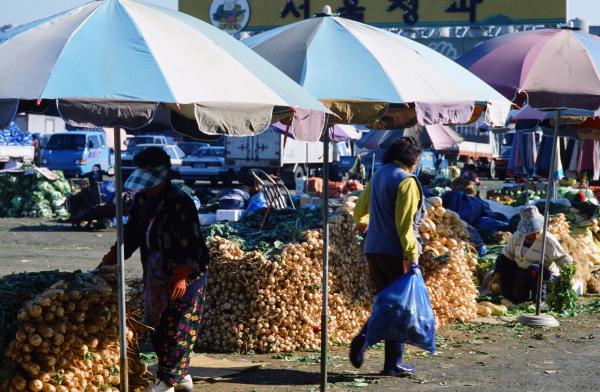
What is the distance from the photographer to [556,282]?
11469 millimetres

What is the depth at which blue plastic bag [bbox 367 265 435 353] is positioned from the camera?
7730mm

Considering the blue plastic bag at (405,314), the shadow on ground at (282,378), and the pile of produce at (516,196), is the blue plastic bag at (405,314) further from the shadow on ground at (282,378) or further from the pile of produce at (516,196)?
the pile of produce at (516,196)

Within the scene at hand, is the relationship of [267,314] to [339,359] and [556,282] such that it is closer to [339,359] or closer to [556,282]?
[339,359]

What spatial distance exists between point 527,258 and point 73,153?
1124 inches

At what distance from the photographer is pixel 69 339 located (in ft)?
Answer: 20.4

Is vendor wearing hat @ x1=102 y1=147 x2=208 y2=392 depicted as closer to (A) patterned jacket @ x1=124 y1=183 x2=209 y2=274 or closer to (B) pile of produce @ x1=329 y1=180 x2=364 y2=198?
(A) patterned jacket @ x1=124 y1=183 x2=209 y2=274

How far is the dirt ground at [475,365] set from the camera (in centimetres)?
785

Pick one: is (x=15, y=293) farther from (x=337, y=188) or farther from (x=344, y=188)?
(x=337, y=188)

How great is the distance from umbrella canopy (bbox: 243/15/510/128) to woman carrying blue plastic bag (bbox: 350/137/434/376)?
17.9 inches

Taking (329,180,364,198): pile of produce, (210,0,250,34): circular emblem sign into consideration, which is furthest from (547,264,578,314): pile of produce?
(210,0,250,34): circular emblem sign

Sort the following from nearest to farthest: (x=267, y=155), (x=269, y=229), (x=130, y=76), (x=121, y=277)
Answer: (x=130, y=76) → (x=121, y=277) → (x=269, y=229) → (x=267, y=155)

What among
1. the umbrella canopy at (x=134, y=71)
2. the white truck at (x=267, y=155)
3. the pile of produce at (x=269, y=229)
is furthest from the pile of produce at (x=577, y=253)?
the white truck at (x=267, y=155)

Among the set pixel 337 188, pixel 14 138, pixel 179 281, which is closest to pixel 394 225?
pixel 179 281

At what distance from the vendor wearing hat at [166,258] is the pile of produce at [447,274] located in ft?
13.3
